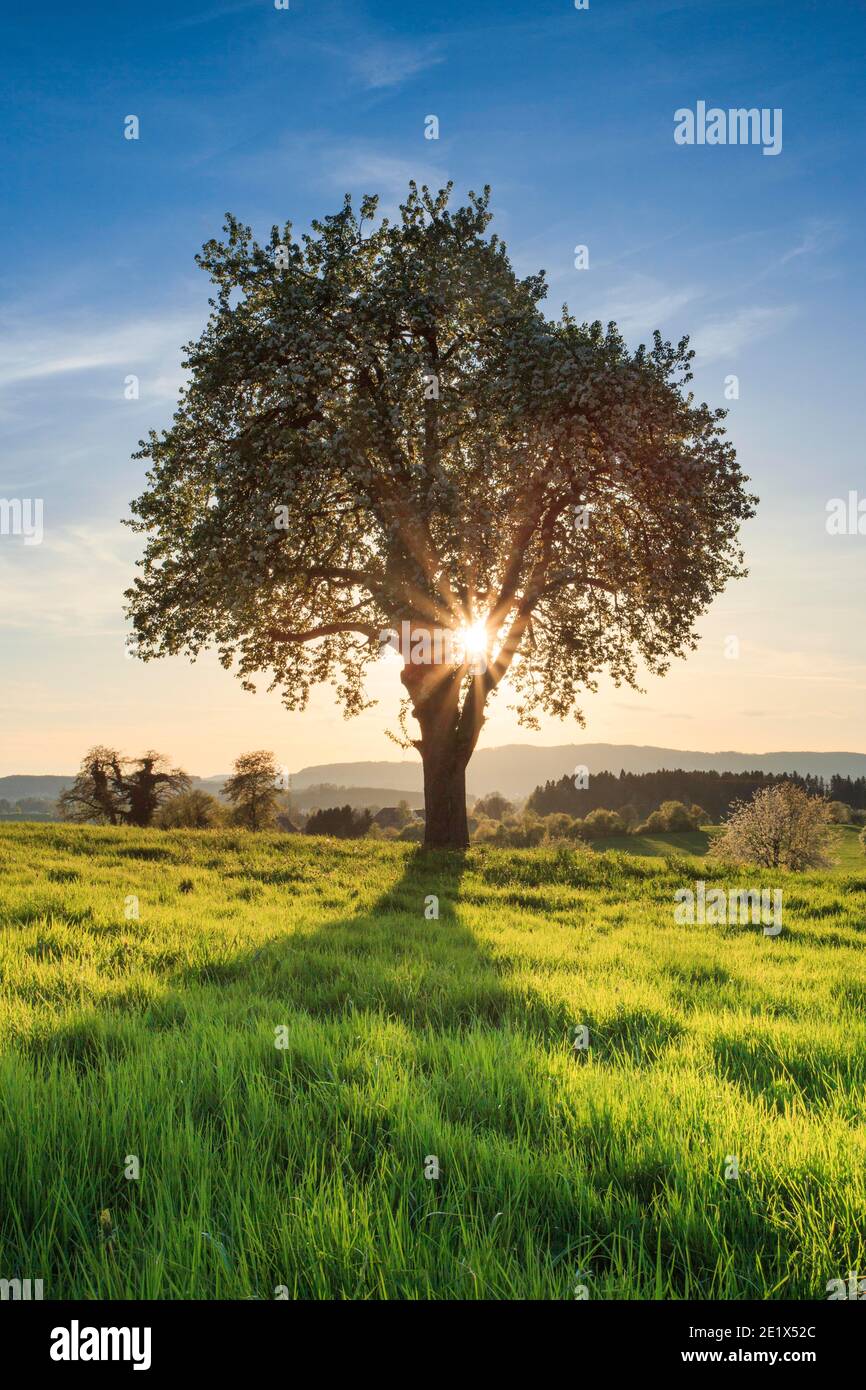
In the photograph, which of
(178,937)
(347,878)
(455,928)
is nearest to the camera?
(178,937)

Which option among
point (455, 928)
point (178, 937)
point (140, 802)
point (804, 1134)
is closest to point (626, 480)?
point (455, 928)

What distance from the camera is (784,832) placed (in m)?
85.2

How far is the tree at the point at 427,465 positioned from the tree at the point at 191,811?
6690 cm

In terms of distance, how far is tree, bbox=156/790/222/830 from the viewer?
284 feet

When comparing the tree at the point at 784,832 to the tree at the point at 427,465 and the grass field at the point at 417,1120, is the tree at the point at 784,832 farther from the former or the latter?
the grass field at the point at 417,1120

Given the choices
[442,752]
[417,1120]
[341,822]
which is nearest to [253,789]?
[341,822]

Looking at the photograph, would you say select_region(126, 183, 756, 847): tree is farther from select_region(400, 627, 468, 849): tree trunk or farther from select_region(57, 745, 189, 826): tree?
select_region(57, 745, 189, 826): tree

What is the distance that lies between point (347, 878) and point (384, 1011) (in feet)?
36.5

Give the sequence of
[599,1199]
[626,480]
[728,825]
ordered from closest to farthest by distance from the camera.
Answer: [599,1199] < [626,480] < [728,825]

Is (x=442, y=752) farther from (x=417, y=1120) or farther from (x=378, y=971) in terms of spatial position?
(x=417, y=1120)

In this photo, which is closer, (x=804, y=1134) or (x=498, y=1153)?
(x=498, y=1153)

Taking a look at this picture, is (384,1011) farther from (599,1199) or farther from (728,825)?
(728,825)
